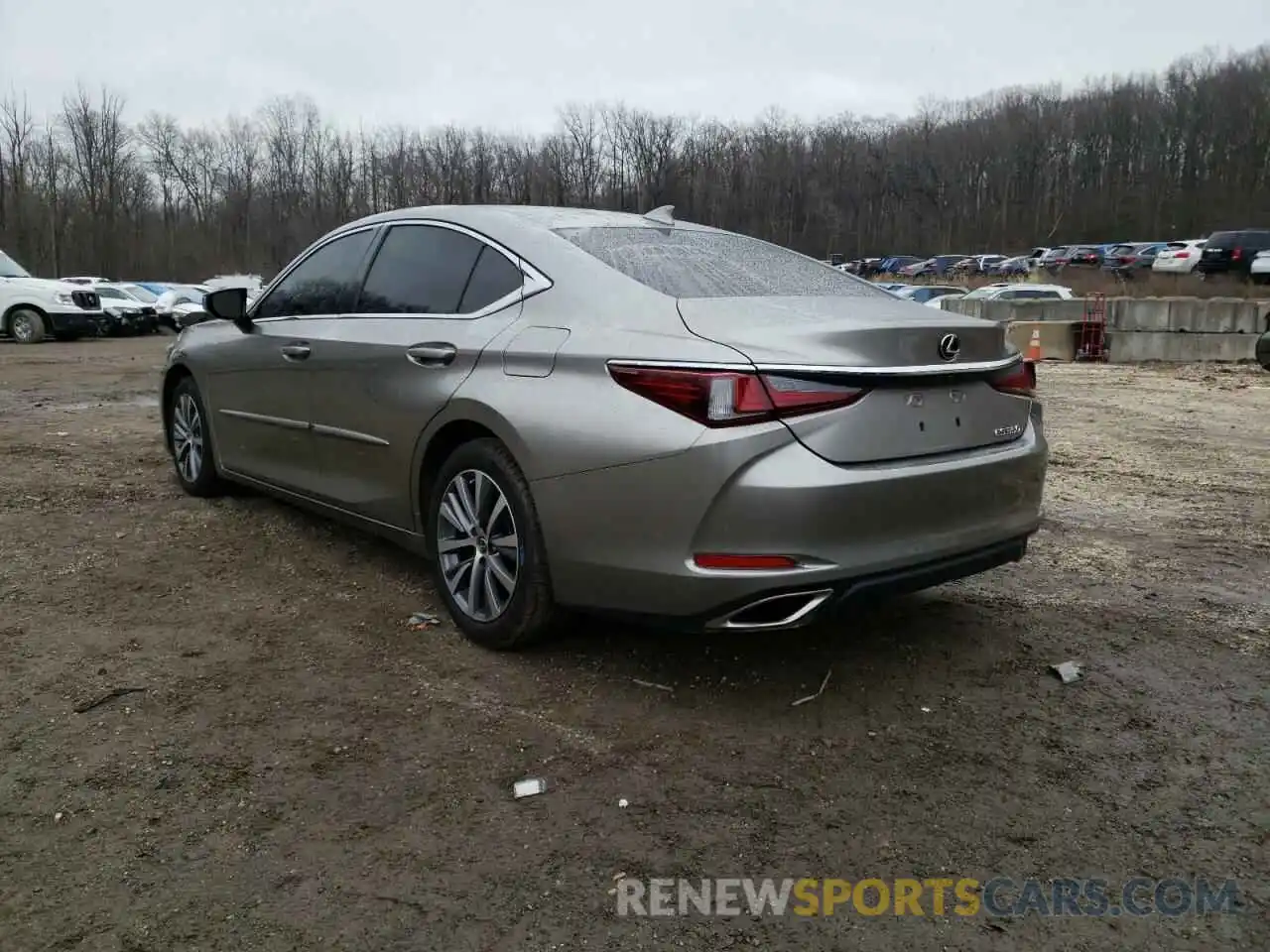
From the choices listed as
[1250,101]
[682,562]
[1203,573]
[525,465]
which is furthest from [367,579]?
[1250,101]

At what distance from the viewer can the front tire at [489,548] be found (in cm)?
330

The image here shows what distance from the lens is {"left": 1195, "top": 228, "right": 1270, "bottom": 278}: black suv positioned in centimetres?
3222

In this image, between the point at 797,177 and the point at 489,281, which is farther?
the point at 797,177

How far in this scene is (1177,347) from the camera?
17.9 metres

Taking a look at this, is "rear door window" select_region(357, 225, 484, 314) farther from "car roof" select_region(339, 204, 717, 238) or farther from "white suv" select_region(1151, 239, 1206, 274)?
"white suv" select_region(1151, 239, 1206, 274)

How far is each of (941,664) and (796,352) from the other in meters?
1.35

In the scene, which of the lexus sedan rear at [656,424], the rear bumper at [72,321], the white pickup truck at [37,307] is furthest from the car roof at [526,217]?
the rear bumper at [72,321]

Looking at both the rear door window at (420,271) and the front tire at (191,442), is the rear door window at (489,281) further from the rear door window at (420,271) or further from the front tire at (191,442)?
the front tire at (191,442)

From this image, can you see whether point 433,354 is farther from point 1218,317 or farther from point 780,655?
point 1218,317

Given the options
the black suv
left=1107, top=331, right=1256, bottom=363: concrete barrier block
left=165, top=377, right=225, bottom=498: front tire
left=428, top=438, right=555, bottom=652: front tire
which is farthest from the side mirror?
the black suv

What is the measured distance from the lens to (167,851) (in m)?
2.40

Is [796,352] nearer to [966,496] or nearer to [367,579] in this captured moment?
[966,496]

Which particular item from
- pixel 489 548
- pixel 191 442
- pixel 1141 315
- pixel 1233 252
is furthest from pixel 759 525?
pixel 1233 252

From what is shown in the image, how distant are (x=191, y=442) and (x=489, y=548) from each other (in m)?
3.03
